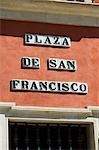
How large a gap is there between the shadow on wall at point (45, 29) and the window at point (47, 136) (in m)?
2.22

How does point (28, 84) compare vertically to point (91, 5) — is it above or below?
below

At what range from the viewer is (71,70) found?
1347 centimetres

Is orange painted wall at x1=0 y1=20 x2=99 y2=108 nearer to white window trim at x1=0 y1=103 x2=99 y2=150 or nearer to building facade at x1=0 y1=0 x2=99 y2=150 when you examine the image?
building facade at x1=0 y1=0 x2=99 y2=150

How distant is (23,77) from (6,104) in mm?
832

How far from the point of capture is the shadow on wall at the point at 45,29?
523 inches

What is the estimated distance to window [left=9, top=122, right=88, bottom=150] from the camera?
42.7ft

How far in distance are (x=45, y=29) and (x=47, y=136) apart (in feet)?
8.64

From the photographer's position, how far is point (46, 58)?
1337cm

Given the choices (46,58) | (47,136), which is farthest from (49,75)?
(47,136)

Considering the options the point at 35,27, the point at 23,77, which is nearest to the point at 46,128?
the point at 23,77

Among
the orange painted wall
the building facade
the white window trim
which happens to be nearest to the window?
the building facade

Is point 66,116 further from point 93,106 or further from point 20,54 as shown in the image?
point 20,54

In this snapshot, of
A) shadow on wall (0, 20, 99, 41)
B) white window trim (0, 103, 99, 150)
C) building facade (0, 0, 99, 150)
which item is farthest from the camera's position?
shadow on wall (0, 20, 99, 41)

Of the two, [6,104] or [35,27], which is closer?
[6,104]
